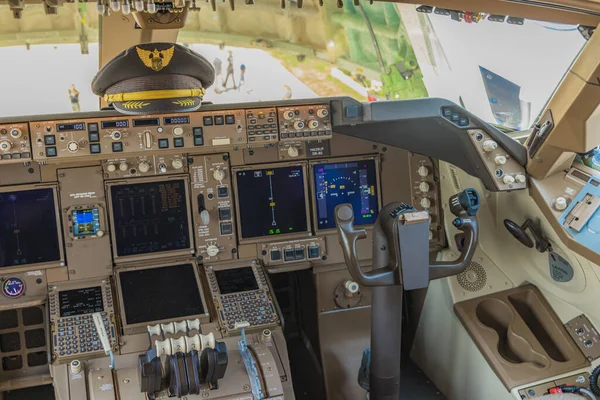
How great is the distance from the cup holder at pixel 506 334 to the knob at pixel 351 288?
2.33ft

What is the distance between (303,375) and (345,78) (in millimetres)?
3371

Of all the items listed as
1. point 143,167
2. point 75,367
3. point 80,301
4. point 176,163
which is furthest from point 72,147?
point 75,367

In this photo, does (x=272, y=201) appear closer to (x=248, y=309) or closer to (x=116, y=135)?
(x=248, y=309)

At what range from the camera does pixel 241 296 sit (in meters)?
3.51

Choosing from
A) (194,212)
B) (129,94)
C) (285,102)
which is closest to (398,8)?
(285,102)

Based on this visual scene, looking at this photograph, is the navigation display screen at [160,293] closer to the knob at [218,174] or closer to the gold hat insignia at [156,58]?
the knob at [218,174]

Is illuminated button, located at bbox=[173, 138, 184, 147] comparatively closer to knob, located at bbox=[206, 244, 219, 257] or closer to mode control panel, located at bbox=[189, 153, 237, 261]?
mode control panel, located at bbox=[189, 153, 237, 261]

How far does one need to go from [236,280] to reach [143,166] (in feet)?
2.73

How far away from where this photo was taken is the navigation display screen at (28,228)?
11.0 ft

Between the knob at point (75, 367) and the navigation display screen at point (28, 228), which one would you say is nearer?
the knob at point (75, 367)

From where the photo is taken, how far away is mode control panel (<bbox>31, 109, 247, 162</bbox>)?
3.10 m

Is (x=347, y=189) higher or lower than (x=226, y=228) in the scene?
higher

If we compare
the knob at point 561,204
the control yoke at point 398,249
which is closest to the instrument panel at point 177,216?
the knob at point 561,204

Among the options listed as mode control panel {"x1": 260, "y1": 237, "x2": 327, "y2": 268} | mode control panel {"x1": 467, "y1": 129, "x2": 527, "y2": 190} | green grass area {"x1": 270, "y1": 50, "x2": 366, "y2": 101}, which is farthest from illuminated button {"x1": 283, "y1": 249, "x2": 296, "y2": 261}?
green grass area {"x1": 270, "y1": 50, "x2": 366, "y2": 101}
